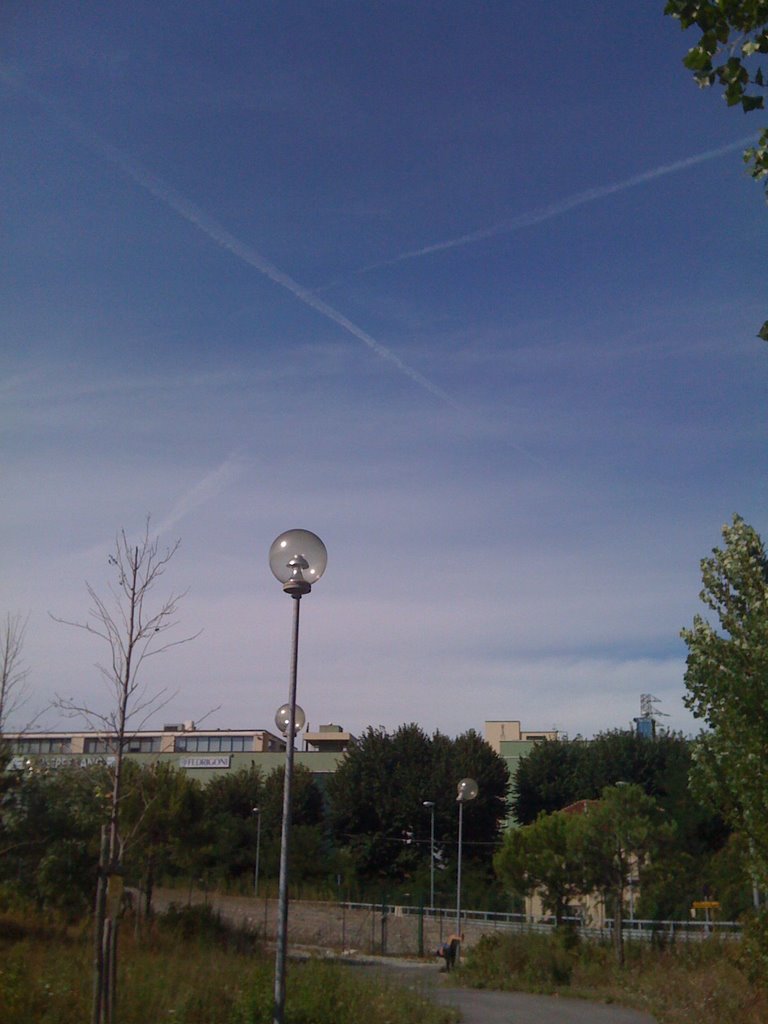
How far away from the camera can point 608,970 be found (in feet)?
78.5

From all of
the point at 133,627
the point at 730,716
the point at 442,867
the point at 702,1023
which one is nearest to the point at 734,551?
the point at 730,716

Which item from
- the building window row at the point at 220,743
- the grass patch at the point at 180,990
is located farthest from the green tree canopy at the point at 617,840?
the building window row at the point at 220,743

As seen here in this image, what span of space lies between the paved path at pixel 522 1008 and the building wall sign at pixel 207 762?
56.7m

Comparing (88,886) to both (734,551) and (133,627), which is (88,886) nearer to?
(133,627)

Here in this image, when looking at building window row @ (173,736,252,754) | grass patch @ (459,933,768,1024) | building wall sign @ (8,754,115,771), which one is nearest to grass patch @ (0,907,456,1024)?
building wall sign @ (8,754,115,771)

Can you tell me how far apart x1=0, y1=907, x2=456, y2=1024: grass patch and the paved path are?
145 centimetres

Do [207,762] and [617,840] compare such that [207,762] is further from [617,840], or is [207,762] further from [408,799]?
[617,840]

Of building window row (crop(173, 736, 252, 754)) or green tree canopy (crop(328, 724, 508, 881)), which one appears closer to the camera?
green tree canopy (crop(328, 724, 508, 881))

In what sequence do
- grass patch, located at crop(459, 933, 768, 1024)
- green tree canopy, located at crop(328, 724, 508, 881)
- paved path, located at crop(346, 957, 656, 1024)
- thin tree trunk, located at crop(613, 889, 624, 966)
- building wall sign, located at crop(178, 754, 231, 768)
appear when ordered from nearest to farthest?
paved path, located at crop(346, 957, 656, 1024) → grass patch, located at crop(459, 933, 768, 1024) → thin tree trunk, located at crop(613, 889, 624, 966) → green tree canopy, located at crop(328, 724, 508, 881) → building wall sign, located at crop(178, 754, 231, 768)

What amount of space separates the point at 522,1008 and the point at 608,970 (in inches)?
243

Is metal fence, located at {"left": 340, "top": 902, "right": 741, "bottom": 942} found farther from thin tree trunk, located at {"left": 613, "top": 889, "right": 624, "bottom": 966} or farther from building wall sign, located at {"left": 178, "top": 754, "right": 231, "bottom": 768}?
building wall sign, located at {"left": 178, "top": 754, "right": 231, "bottom": 768}

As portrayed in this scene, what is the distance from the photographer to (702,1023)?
14.2 m

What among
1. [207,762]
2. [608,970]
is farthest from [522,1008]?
[207,762]

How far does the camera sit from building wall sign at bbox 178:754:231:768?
7794cm
